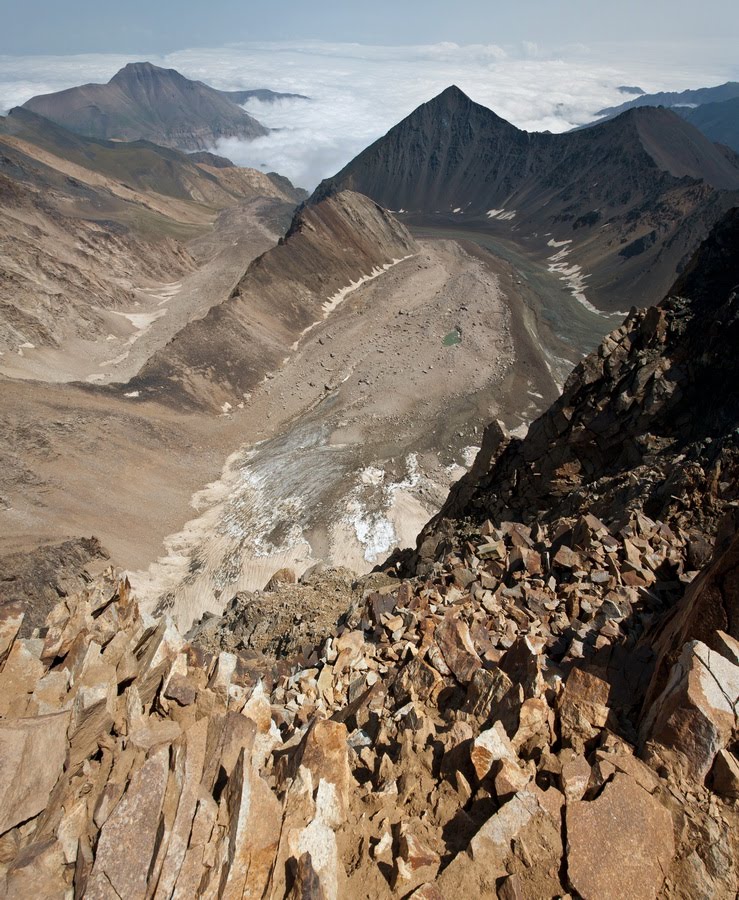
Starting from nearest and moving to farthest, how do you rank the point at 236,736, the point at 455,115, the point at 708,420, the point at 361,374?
1. the point at 236,736
2. the point at 708,420
3. the point at 361,374
4. the point at 455,115

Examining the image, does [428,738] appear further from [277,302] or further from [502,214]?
[502,214]

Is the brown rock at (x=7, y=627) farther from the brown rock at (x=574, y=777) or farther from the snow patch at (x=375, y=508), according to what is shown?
the snow patch at (x=375, y=508)

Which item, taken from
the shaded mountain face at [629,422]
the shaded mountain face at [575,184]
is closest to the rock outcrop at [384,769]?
the shaded mountain face at [629,422]

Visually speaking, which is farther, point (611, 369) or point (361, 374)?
point (361, 374)

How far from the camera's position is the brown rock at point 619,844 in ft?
18.5

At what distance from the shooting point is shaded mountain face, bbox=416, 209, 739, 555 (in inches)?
690

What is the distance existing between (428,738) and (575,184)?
139663mm

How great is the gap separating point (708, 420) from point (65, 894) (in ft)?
64.0

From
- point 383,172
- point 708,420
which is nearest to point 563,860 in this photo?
point 708,420

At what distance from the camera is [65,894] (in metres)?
6.10

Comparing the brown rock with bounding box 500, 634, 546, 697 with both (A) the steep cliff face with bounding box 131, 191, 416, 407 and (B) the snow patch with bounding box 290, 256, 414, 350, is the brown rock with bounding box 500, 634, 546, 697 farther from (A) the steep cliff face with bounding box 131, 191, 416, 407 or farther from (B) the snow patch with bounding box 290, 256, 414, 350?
(B) the snow patch with bounding box 290, 256, 414, 350

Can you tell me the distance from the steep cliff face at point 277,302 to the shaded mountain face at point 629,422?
3193cm

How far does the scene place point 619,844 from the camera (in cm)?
588

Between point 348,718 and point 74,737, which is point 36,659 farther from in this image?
point 348,718
